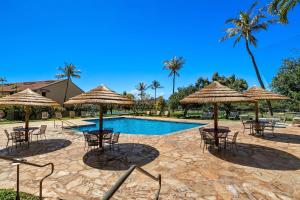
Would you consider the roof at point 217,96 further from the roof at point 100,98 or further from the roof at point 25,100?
the roof at point 25,100

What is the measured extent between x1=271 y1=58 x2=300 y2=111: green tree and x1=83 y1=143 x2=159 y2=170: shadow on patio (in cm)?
2037

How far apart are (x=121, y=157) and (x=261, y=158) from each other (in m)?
5.51

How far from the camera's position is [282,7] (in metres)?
11.6

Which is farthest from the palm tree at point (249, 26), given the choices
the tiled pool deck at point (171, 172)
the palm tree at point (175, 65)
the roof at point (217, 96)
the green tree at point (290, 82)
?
the roof at point (217, 96)

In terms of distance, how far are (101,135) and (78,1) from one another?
33.0ft

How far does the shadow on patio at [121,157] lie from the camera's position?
20.7 feet

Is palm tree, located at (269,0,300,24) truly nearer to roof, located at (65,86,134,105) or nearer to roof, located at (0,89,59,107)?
roof, located at (65,86,134,105)

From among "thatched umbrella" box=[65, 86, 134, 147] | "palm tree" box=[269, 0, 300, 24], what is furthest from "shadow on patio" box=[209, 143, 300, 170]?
"palm tree" box=[269, 0, 300, 24]

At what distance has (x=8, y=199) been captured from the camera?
12.8 feet

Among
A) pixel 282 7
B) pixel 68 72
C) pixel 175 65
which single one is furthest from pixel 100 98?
pixel 175 65

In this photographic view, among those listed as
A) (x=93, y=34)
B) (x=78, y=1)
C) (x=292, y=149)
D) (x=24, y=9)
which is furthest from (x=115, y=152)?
(x=93, y=34)

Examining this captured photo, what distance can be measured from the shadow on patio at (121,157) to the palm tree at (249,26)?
20.8 meters

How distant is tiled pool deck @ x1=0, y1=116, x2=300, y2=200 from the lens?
14.6 ft

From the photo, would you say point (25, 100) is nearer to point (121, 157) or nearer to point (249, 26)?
point (121, 157)
